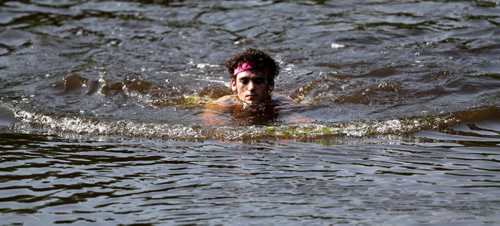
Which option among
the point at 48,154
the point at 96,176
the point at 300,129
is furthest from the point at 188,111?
the point at 96,176

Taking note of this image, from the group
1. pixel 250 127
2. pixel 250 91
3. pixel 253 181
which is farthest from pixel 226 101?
pixel 253 181

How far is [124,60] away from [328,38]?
→ 3041 mm

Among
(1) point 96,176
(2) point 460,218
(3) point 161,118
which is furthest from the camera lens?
(3) point 161,118

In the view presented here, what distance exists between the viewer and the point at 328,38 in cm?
1402

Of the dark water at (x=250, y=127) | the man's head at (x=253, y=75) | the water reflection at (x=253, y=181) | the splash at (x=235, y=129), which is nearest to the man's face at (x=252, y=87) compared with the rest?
the man's head at (x=253, y=75)

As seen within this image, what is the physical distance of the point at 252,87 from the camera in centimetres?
1082

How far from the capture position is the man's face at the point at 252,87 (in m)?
10.8

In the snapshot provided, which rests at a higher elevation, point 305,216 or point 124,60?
point 124,60

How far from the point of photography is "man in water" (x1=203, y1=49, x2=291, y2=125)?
35.0ft

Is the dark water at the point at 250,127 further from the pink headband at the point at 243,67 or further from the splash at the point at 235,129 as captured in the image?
the pink headband at the point at 243,67

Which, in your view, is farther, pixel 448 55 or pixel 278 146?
pixel 448 55

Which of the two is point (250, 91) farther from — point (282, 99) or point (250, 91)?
point (282, 99)

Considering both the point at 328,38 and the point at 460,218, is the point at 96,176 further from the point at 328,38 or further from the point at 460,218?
the point at 328,38

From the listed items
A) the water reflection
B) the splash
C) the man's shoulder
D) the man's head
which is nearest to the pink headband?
the man's head
